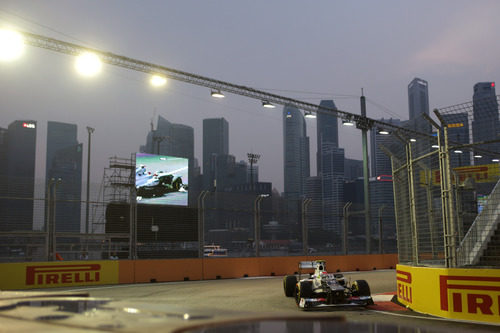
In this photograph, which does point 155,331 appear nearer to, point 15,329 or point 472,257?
point 15,329

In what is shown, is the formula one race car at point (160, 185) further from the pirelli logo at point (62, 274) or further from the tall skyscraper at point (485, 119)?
the tall skyscraper at point (485, 119)

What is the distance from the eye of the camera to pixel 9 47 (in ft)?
46.7

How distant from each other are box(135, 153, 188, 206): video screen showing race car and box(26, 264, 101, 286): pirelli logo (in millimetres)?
16436

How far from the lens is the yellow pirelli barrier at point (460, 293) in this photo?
7.89m

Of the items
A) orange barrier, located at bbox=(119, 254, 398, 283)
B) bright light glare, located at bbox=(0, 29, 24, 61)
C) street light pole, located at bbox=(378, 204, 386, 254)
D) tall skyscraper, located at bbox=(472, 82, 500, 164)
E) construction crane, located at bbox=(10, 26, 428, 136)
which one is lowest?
orange barrier, located at bbox=(119, 254, 398, 283)

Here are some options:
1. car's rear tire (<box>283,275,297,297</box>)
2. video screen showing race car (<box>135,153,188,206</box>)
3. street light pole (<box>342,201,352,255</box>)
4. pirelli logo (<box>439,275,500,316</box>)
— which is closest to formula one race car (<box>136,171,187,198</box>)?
video screen showing race car (<box>135,153,188,206</box>)

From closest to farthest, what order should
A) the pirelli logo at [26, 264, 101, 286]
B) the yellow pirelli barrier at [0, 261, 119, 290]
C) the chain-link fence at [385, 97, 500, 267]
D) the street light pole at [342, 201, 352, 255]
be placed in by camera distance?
the chain-link fence at [385, 97, 500, 267]
the yellow pirelli barrier at [0, 261, 119, 290]
the pirelli logo at [26, 264, 101, 286]
the street light pole at [342, 201, 352, 255]

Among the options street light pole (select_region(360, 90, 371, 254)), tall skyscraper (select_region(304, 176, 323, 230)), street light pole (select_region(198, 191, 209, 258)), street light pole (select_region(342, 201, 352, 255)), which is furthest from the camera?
street light pole (select_region(360, 90, 371, 254))

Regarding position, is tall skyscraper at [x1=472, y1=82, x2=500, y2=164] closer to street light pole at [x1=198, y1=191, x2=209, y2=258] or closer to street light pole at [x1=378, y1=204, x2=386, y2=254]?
street light pole at [x1=198, y1=191, x2=209, y2=258]

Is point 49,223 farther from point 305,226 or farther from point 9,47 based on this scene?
point 305,226

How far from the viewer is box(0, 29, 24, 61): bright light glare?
13984 millimetres

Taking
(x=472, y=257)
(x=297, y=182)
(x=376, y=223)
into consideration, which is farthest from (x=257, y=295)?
(x=297, y=182)

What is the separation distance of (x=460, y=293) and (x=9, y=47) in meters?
13.4

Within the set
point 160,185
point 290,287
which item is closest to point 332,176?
point 160,185
